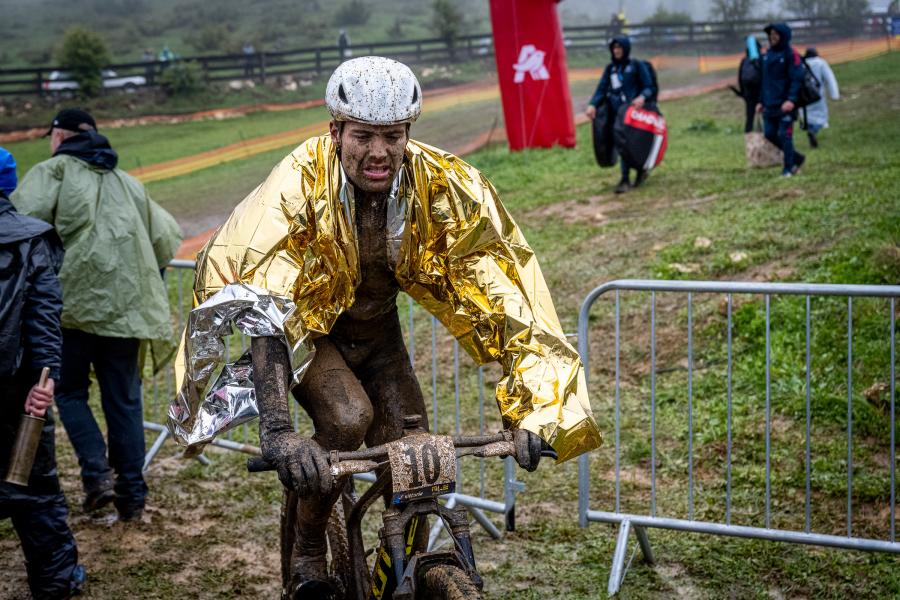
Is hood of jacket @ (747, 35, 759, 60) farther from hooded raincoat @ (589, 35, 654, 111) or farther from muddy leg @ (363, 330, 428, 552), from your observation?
muddy leg @ (363, 330, 428, 552)

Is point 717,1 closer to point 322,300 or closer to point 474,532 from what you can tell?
point 474,532

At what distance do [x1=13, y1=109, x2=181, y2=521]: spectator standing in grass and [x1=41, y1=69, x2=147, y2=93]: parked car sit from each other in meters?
9.62

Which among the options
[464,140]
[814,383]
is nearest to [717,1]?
[464,140]

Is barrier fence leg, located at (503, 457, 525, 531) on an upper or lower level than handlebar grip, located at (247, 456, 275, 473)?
lower

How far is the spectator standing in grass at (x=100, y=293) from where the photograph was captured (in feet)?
19.0

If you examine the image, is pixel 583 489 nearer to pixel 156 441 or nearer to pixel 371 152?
pixel 371 152

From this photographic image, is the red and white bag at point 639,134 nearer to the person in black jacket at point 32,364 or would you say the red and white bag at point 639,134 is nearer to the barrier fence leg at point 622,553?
the barrier fence leg at point 622,553

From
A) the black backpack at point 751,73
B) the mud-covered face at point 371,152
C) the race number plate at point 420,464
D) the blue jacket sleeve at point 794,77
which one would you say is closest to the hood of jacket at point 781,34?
the blue jacket sleeve at point 794,77

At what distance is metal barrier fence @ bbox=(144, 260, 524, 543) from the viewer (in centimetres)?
576

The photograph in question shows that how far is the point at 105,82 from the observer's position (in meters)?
15.6

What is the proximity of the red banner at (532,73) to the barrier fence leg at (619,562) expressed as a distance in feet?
38.7

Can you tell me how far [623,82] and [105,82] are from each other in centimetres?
750

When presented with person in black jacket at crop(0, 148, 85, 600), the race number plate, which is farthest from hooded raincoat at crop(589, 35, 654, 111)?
the race number plate

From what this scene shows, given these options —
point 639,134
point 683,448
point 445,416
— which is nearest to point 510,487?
point 683,448
